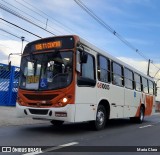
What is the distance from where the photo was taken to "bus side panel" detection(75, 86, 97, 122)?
11.4 metres

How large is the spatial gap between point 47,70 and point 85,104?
1696 millimetres

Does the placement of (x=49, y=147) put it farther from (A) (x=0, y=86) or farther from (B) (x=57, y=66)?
(A) (x=0, y=86)

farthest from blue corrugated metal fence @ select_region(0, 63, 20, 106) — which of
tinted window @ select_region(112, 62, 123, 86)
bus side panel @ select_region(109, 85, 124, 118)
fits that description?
bus side panel @ select_region(109, 85, 124, 118)

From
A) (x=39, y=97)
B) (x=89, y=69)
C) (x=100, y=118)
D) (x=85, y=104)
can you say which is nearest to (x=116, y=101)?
(x=100, y=118)

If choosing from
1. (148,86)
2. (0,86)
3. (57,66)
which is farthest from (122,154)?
(0,86)

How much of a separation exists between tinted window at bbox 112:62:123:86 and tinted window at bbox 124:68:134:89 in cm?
82

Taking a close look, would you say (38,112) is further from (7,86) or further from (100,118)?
(7,86)

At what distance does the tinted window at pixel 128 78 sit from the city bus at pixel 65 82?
2.76 metres

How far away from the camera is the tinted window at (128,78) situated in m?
16.9

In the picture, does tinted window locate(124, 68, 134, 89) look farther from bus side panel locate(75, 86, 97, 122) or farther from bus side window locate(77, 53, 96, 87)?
bus side panel locate(75, 86, 97, 122)

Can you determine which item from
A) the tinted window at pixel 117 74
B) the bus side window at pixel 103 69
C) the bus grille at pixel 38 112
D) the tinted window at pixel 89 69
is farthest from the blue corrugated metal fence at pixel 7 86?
the bus grille at pixel 38 112

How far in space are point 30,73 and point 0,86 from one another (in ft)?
36.3

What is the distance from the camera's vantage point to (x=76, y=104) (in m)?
11.3

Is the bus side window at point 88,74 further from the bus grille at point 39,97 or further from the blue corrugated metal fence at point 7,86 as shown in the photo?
the blue corrugated metal fence at point 7,86
